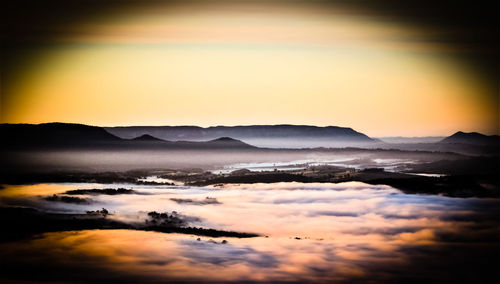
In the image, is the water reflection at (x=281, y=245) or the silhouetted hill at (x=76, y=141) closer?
the water reflection at (x=281, y=245)

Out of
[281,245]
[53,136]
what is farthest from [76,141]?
[281,245]

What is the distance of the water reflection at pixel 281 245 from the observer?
16422mm

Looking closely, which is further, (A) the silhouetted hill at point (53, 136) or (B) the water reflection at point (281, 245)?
(A) the silhouetted hill at point (53, 136)

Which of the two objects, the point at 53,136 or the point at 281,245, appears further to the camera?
the point at 53,136

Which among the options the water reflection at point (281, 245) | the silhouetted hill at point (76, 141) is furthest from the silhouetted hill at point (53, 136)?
the water reflection at point (281, 245)

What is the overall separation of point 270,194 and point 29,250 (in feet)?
70.4

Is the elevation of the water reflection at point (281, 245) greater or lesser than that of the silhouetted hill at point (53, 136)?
lesser

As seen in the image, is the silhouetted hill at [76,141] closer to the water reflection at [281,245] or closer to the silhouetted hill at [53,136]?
the silhouetted hill at [53,136]

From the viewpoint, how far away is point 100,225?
23.5m

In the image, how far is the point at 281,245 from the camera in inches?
800

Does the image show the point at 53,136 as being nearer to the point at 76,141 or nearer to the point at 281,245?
the point at 76,141

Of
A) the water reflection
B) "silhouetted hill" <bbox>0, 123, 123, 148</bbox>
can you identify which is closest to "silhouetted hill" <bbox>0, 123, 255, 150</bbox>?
"silhouetted hill" <bbox>0, 123, 123, 148</bbox>

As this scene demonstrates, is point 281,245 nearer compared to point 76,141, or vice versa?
point 281,245

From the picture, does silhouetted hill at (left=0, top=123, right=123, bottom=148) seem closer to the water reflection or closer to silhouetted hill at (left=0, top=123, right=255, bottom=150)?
silhouetted hill at (left=0, top=123, right=255, bottom=150)
